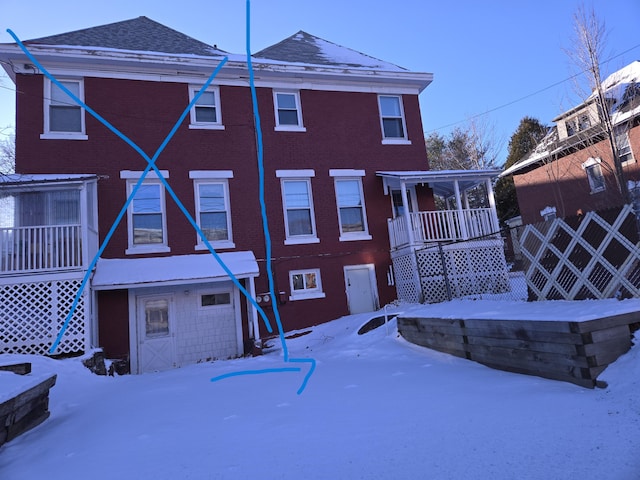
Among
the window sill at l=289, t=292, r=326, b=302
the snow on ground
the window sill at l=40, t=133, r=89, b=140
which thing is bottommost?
the snow on ground

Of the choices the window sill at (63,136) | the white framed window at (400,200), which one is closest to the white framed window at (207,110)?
the window sill at (63,136)

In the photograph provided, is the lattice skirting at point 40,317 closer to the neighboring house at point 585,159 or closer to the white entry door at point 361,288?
the white entry door at point 361,288

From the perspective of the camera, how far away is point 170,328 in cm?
1034

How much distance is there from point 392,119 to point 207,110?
593 centimetres

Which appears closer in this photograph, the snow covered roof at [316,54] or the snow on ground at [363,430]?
the snow on ground at [363,430]

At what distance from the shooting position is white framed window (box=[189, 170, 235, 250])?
11.1 metres

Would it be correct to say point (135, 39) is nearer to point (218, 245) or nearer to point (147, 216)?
point (147, 216)

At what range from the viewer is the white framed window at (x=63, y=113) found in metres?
10.5

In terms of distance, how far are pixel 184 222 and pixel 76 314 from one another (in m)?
3.45

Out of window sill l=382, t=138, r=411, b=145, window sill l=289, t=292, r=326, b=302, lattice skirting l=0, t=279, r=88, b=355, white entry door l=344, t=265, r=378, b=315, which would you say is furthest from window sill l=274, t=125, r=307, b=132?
lattice skirting l=0, t=279, r=88, b=355

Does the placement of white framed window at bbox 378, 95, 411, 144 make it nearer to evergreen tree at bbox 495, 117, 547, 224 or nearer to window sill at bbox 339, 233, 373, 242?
window sill at bbox 339, 233, 373, 242

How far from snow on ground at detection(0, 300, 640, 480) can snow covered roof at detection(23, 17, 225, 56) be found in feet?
32.8

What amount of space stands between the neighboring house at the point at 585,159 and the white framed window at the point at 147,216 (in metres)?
12.6

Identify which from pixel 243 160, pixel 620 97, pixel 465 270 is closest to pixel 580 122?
pixel 620 97
